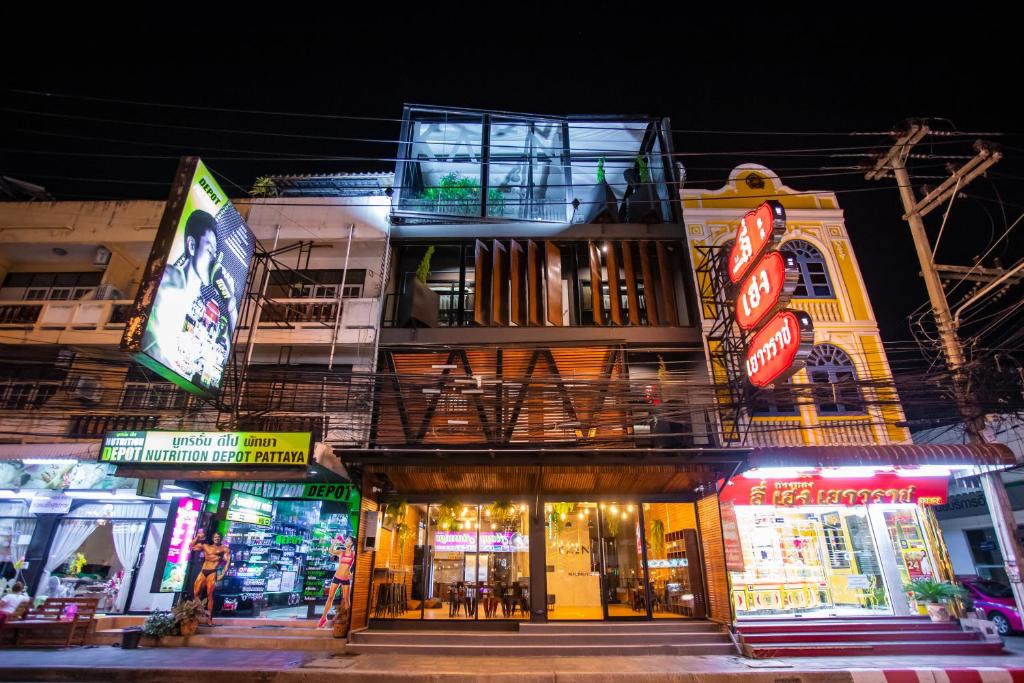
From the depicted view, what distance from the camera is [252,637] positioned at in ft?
37.4

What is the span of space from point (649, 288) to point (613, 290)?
117cm

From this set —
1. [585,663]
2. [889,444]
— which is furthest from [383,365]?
[889,444]

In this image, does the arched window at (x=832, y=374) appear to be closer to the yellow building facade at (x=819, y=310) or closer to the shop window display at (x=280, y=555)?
the yellow building facade at (x=819, y=310)

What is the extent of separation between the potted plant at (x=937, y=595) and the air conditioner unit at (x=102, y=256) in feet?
84.7

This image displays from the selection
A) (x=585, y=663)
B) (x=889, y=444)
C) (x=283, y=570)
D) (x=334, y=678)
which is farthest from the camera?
(x=283, y=570)

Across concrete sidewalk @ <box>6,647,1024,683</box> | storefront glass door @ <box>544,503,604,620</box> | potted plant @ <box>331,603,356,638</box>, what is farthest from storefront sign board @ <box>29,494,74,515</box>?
storefront glass door @ <box>544,503,604,620</box>

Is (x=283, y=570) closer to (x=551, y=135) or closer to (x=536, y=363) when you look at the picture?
(x=536, y=363)

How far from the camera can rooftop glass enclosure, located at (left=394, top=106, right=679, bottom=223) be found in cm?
1684

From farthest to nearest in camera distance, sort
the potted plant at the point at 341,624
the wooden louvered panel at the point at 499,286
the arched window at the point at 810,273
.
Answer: the arched window at the point at 810,273 → the wooden louvered panel at the point at 499,286 → the potted plant at the point at 341,624

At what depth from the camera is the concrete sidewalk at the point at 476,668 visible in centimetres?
889

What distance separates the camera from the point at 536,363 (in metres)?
14.3

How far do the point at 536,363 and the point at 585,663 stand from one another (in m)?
7.44

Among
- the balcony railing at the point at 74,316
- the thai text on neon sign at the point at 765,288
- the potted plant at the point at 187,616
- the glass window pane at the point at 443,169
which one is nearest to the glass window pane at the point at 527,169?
the glass window pane at the point at 443,169

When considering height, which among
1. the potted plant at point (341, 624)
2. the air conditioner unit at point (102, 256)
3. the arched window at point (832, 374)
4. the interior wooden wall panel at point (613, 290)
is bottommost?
the potted plant at point (341, 624)
